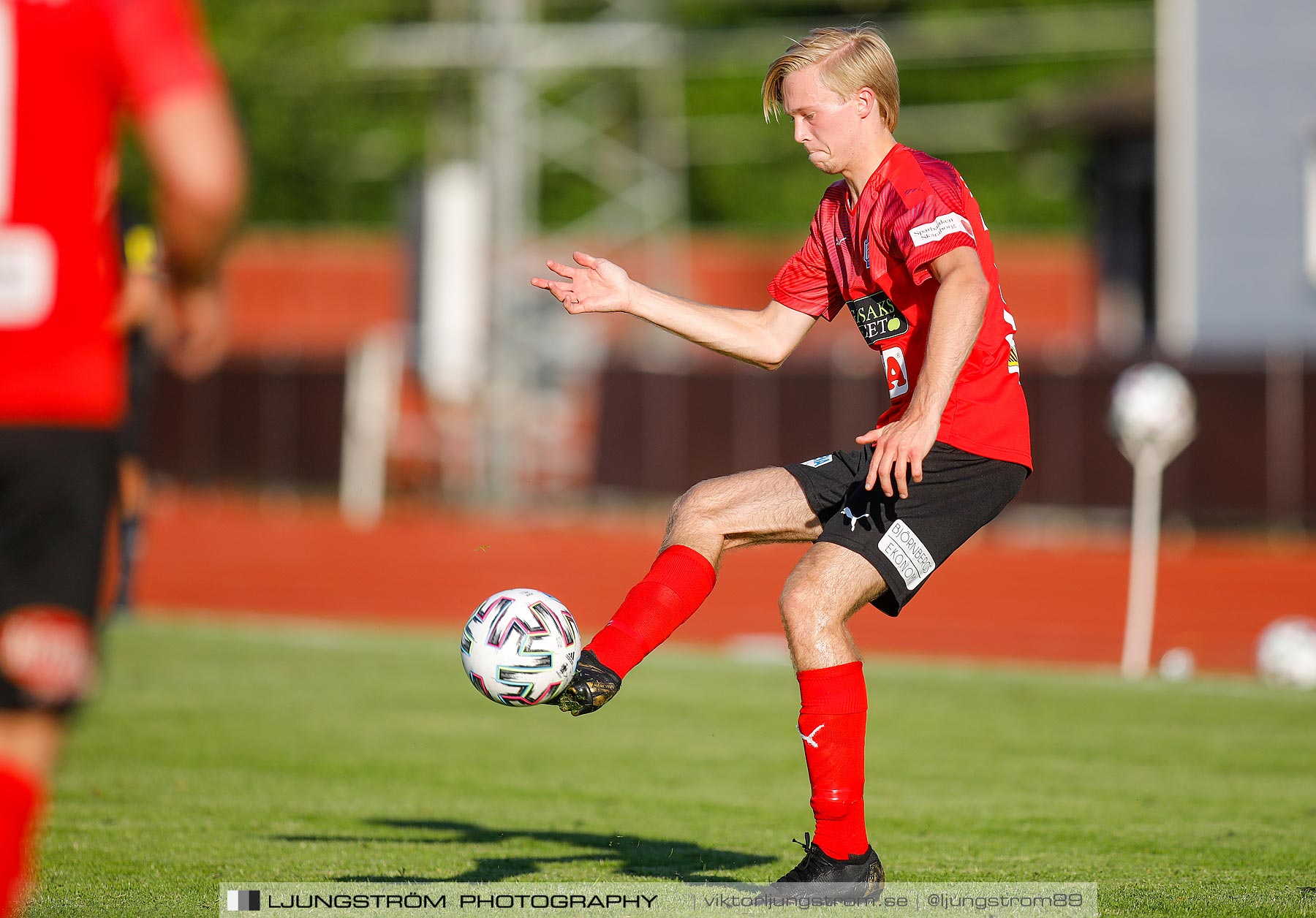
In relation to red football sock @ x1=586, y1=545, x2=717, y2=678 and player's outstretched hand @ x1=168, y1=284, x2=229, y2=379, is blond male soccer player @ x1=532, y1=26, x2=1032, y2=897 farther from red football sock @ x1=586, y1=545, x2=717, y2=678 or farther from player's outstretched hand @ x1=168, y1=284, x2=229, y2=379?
player's outstretched hand @ x1=168, y1=284, x2=229, y2=379

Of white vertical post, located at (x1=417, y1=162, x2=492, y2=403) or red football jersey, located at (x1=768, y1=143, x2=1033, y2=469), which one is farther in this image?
white vertical post, located at (x1=417, y1=162, x2=492, y2=403)

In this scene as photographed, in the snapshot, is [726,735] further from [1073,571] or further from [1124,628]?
[1073,571]

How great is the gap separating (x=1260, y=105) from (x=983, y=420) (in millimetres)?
19622

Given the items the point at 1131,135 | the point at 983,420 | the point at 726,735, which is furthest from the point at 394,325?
the point at 983,420

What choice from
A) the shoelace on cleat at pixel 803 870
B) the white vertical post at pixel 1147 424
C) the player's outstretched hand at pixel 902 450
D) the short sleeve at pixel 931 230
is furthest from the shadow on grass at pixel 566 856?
the white vertical post at pixel 1147 424

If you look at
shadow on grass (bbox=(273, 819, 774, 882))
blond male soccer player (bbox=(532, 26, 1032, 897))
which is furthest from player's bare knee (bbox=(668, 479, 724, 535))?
shadow on grass (bbox=(273, 819, 774, 882))

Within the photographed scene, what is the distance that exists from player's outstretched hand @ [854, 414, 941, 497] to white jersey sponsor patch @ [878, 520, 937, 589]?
219 mm

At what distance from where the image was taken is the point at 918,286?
477 centimetres

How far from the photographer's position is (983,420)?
15.8 ft

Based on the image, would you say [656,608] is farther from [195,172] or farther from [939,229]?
[195,172]

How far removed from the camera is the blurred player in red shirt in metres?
2.72

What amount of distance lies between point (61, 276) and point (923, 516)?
2.64 meters

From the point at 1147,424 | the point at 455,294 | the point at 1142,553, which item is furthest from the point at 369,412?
the point at 1147,424

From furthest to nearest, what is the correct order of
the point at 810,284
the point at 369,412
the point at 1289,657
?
the point at 369,412 < the point at 1289,657 < the point at 810,284
